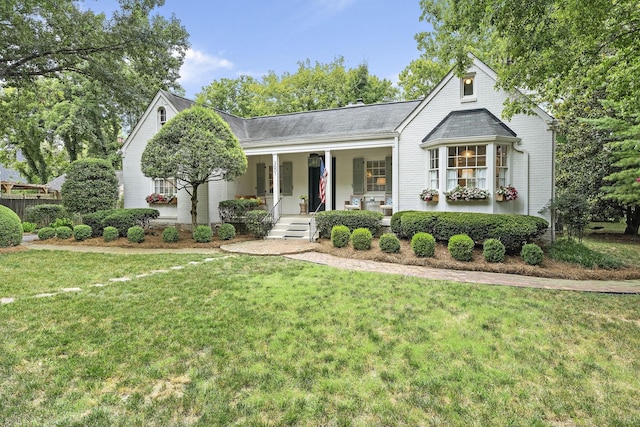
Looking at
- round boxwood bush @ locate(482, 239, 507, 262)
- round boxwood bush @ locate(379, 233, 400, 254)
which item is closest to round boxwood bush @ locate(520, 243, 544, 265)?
round boxwood bush @ locate(482, 239, 507, 262)

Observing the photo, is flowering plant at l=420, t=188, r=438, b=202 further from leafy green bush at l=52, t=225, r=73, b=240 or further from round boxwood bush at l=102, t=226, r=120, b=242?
leafy green bush at l=52, t=225, r=73, b=240

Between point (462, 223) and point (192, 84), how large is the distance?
26.4 meters

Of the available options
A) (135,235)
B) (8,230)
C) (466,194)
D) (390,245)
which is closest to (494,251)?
(466,194)

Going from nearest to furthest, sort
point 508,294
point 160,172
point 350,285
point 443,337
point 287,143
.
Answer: point 443,337
point 508,294
point 350,285
point 160,172
point 287,143

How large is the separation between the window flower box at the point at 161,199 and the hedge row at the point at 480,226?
9876mm

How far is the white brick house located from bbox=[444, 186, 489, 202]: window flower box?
0.19 metres

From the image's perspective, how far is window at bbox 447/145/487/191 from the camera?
979 centimetres

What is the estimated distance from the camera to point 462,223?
8828 millimetres

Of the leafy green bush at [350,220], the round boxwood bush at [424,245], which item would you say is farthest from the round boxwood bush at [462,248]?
the leafy green bush at [350,220]

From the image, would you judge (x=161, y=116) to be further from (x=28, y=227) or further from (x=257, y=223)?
(x=28, y=227)

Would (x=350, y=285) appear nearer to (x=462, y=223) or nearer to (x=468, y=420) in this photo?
(x=468, y=420)

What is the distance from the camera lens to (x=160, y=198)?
1401 cm

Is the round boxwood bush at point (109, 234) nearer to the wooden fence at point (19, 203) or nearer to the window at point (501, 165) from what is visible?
the wooden fence at point (19, 203)

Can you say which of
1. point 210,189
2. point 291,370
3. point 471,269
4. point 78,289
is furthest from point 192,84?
point 291,370
